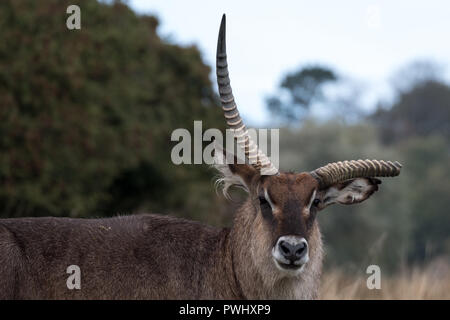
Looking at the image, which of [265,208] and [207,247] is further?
[207,247]

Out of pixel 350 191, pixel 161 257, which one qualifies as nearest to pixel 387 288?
pixel 350 191

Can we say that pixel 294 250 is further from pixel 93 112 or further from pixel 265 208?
pixel 93 112

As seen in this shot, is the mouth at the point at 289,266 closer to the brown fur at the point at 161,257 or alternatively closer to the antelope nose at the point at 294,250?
the antelope nose at the point at 294,250

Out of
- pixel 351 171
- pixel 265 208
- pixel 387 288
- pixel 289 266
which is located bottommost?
pixel 387 288

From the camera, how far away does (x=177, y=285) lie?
8.58 metres

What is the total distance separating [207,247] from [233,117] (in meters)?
1.41

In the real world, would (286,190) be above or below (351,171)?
below

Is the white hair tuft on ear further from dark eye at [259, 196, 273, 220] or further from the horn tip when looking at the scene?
the horn tip

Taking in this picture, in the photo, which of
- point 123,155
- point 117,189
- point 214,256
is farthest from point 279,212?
point 117,189

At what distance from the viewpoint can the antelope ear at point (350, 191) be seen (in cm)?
914

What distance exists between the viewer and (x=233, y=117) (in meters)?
8.75

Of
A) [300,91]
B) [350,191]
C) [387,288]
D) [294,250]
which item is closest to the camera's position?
[294,250]

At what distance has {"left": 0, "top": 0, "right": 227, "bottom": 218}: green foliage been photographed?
21188mm
